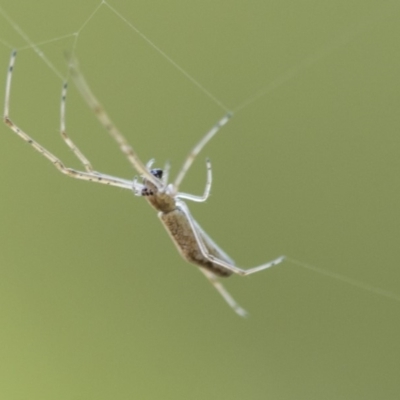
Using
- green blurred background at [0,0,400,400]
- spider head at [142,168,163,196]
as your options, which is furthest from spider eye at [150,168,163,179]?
green blurred background at [0,0,400,400]

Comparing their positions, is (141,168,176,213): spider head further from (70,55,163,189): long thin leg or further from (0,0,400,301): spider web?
(0,0,400,301): spider web

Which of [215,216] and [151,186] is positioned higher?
[215,216]

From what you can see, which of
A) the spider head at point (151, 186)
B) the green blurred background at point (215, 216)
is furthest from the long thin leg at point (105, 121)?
the green blurred background at point (215, 216)

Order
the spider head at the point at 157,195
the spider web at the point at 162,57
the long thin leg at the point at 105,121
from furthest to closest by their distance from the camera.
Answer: the spider web at the point at 162,57, the spider head at the point at 157,195, the long thin leg at the point at 105,121

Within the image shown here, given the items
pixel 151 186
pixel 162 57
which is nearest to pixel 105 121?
pixel 151 186

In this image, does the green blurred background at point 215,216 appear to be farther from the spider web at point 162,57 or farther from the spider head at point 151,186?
the spider head at point 151,186

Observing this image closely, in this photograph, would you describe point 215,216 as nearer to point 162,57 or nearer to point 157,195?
point 162,57
